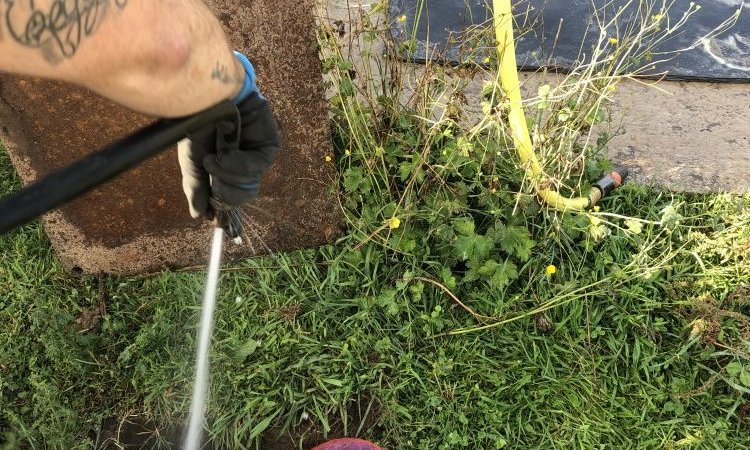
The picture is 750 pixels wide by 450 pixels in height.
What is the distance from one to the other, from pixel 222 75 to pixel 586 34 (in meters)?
2.49

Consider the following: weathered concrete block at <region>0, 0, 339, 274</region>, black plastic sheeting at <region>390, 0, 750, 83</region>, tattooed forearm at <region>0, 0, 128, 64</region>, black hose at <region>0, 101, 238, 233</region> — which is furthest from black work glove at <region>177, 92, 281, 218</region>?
black plastic sheeting at <region>390, 0, 750, 83</region>

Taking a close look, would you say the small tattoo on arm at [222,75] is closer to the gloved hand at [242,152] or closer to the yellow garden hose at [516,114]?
the gloved hand at [242,152]

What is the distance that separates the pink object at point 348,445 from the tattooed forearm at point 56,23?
1.53 meters

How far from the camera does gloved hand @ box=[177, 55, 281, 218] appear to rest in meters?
1.54

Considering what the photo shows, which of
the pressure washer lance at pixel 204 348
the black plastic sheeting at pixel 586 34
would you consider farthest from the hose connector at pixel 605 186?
the pressure washer lance at pixel 204 348

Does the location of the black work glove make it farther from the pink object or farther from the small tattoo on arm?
the pink object

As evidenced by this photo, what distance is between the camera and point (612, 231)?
8.34 ft

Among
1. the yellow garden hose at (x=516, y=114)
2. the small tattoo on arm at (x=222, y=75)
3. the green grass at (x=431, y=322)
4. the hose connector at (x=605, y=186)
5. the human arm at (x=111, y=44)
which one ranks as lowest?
the green grass at (x=431, y=322)

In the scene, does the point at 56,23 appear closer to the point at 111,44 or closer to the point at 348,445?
the point at 111,44

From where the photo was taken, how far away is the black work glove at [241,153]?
1.54 m

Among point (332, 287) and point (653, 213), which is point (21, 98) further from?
point (653, 213)

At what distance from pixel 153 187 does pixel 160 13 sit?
52.9 inches

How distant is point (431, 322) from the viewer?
235cm

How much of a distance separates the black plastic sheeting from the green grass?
2.59 feet
